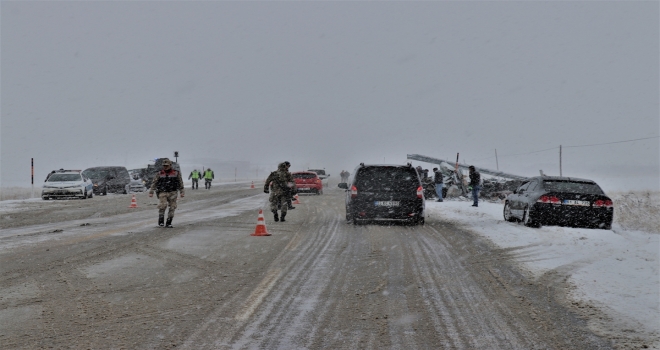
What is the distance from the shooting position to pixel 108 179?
1366 inches

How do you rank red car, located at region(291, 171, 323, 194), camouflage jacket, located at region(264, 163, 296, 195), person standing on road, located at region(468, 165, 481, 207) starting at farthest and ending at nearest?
1. red car, located at region(291, 171, 323, 194)
2. person standing on road, located at region(468, 165, 481, 207)
3. camouflage jacket, located at region(264, 163, 296, 195)

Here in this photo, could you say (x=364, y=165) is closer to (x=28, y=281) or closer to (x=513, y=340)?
(x=28, y=281)

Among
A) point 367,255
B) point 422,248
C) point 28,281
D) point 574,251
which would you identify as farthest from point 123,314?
point 574,251

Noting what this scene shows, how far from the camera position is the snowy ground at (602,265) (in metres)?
5.73

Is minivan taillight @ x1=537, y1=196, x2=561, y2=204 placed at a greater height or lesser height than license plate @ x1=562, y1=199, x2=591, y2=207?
greater

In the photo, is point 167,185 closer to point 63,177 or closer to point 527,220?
point 527,220

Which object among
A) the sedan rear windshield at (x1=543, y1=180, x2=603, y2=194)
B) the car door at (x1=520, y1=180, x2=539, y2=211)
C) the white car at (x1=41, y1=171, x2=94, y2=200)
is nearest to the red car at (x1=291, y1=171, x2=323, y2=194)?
the white car at (x1=41, y1=171, x2=94, y2=200)

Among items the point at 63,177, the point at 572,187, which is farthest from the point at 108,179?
the point at 572,187

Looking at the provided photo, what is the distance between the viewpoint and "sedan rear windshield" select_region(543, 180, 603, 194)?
13.9 m

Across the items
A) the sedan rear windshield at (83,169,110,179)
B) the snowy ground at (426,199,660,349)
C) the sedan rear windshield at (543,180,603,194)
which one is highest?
the sedan rear windshield at (83,169,110,179)

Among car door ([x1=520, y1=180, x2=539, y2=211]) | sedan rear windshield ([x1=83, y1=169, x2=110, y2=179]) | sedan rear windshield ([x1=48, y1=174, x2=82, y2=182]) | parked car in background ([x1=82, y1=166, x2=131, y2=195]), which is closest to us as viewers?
car door ([x1=520, y1=180, x2=539, y2=211])

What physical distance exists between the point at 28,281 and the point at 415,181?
1019cm

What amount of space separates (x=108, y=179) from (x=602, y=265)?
31.3 m

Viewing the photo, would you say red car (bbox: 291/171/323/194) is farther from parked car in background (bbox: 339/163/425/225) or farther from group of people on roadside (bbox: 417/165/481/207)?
parked car in background (bbox: 339/163/425/225)
